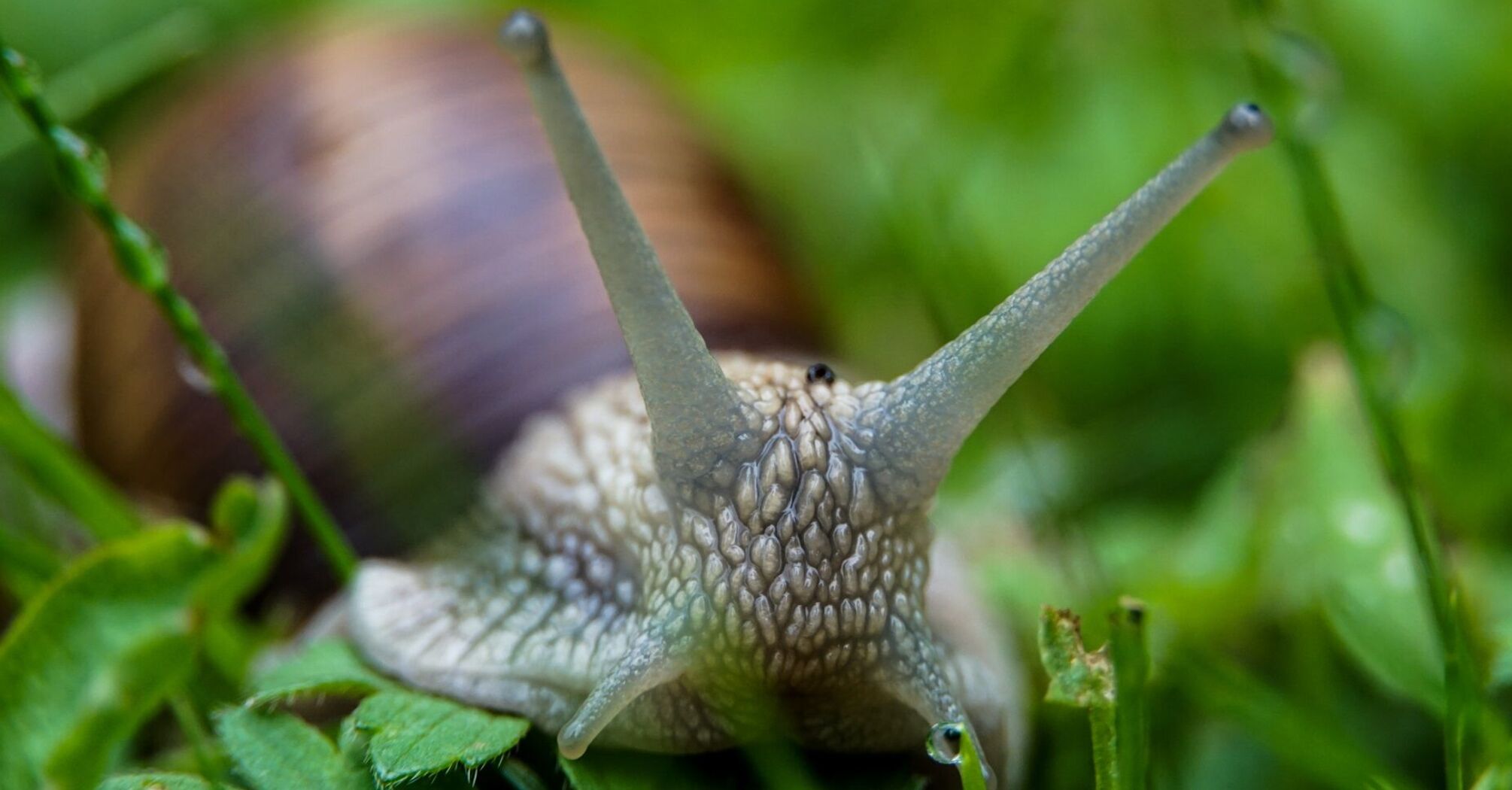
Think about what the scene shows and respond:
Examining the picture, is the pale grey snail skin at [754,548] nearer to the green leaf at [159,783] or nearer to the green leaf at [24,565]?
the green leaf at [159,783]

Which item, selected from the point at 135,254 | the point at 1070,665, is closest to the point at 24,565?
the point at 135,254

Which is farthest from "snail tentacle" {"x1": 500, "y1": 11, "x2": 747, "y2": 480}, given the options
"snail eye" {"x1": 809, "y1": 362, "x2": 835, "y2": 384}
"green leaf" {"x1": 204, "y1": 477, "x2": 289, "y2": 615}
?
"green leaf" {"x1": 204, "y1": 477, "x2": 289, "y2": 615}

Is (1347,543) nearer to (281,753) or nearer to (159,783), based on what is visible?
(281,753)

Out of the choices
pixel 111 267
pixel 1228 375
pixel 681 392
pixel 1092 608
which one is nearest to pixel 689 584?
pixel 681 392

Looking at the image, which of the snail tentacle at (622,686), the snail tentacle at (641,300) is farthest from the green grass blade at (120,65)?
the snail tentacle at (622,686)

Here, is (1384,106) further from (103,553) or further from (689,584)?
(103,553)
